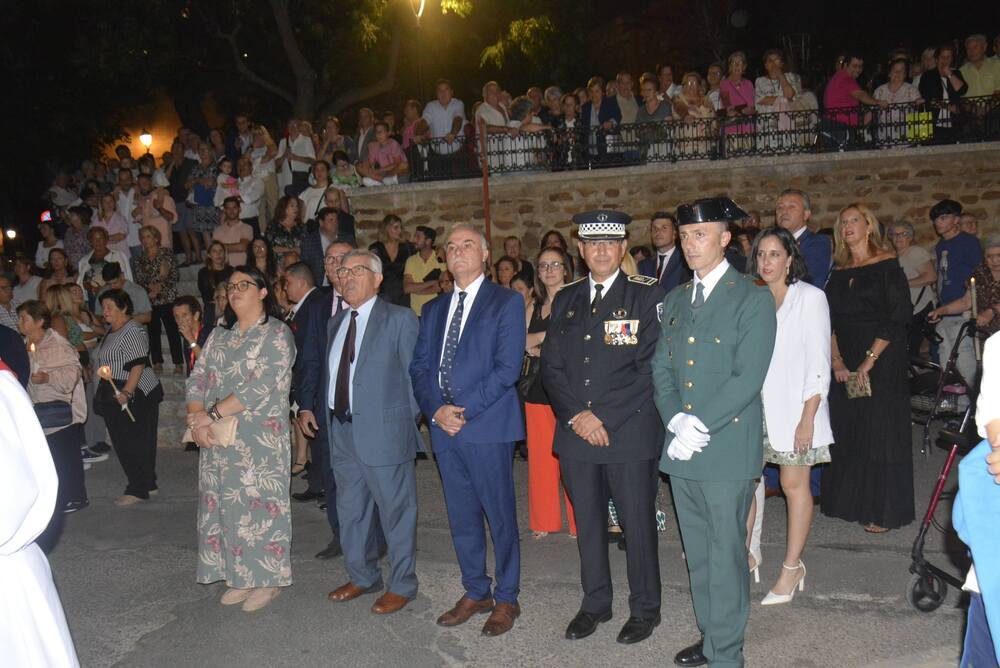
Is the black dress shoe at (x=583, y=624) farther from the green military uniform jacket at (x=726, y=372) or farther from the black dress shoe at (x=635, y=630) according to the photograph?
the green military uniform jacket at (x=726, y=372)

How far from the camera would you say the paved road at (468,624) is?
463 centimetres

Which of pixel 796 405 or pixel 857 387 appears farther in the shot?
pixel 857 387

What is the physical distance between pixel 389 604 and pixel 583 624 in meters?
1.16

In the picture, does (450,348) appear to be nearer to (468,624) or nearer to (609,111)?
(468,624)

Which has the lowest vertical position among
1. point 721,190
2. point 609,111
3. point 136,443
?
point 136,443

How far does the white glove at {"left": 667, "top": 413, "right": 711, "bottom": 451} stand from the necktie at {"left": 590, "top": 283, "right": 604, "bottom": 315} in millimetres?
808

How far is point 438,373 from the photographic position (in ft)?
17.0

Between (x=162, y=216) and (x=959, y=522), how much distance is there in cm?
1254

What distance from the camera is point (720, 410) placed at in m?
4.21

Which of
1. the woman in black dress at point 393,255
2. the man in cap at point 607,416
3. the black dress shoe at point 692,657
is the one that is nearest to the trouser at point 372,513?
the man in cap at point 607,416

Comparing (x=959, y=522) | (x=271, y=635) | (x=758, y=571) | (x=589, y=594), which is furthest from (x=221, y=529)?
(x=959, y=522)

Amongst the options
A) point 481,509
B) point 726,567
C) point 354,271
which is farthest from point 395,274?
point 726,567

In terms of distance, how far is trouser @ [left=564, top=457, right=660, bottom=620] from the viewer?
474cm

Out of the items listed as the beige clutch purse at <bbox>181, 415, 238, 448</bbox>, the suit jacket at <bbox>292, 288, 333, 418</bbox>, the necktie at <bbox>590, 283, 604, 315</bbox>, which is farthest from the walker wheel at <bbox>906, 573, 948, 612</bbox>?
the beige clutch purse at <bbox>181, 415, 238, 448</bbox>
